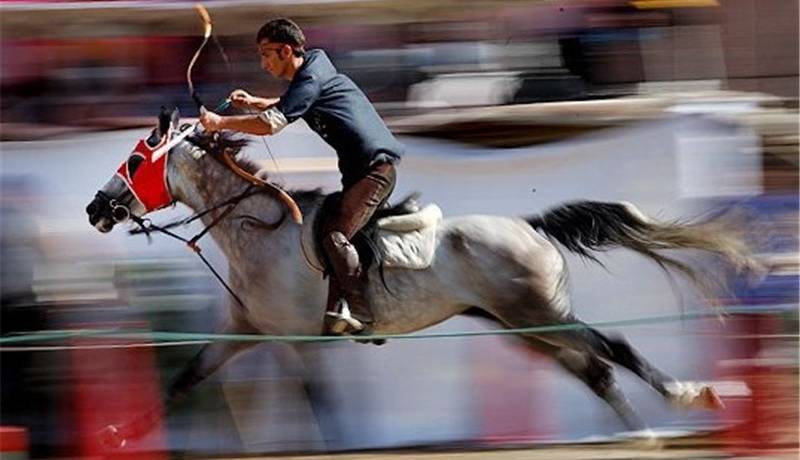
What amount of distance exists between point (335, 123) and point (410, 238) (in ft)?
1.96

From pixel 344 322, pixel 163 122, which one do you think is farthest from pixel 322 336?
pixel 163 122

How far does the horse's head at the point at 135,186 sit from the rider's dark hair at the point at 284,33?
528 mm

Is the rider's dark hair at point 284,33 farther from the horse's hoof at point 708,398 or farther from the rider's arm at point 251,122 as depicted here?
the horse's hoof at point 708,398

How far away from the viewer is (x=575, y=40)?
28.4ft

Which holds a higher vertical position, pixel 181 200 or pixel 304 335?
pixel 181 200

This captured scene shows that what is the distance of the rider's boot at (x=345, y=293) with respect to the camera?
856 cm

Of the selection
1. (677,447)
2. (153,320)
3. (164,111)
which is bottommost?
(677,447)

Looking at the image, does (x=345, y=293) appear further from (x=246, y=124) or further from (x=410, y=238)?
(x=246, y=124)

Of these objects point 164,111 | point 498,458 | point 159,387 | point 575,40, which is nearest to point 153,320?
point 159,387

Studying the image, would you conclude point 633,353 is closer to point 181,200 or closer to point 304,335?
point 304,335

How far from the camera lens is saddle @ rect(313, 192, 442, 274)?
8602 millimetres

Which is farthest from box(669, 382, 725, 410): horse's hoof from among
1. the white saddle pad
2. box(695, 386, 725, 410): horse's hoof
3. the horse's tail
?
the white saddle pad

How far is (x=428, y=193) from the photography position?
8695 millimetres

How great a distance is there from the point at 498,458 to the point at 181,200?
1.75 meters
